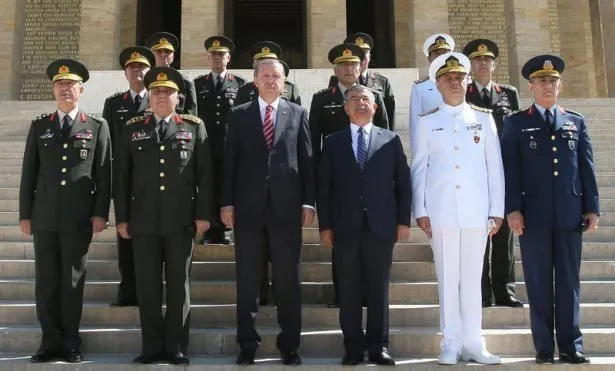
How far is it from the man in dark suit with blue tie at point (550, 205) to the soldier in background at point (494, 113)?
866mm

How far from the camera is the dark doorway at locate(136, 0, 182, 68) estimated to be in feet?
75.1

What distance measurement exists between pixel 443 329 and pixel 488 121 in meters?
1.79

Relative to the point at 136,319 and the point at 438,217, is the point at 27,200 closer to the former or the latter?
the point at 136,319

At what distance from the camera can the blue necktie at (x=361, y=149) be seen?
5.35 meters

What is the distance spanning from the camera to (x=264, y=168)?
5.26m

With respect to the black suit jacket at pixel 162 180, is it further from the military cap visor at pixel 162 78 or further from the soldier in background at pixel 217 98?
the soldier in background at pixel 217 98

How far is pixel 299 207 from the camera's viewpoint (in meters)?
5.25

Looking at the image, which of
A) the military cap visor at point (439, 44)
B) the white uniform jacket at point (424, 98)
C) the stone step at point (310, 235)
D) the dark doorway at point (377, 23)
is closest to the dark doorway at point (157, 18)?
the dark doorway at point (377, 23)

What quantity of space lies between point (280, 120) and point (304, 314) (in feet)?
6.15

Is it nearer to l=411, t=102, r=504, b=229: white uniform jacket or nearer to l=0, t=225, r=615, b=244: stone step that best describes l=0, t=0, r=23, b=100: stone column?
l=0, t=225, r=615, b=244: stone step

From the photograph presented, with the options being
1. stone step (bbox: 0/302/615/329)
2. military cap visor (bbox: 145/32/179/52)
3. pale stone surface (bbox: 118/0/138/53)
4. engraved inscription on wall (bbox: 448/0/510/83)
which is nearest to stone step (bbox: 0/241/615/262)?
stone step (bbox: 0/302/615/329)

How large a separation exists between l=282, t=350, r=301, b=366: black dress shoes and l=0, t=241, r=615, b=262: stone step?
6.69 feet

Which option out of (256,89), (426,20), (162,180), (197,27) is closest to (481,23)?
(426,20)

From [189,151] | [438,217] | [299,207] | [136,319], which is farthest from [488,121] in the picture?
[136,319]
